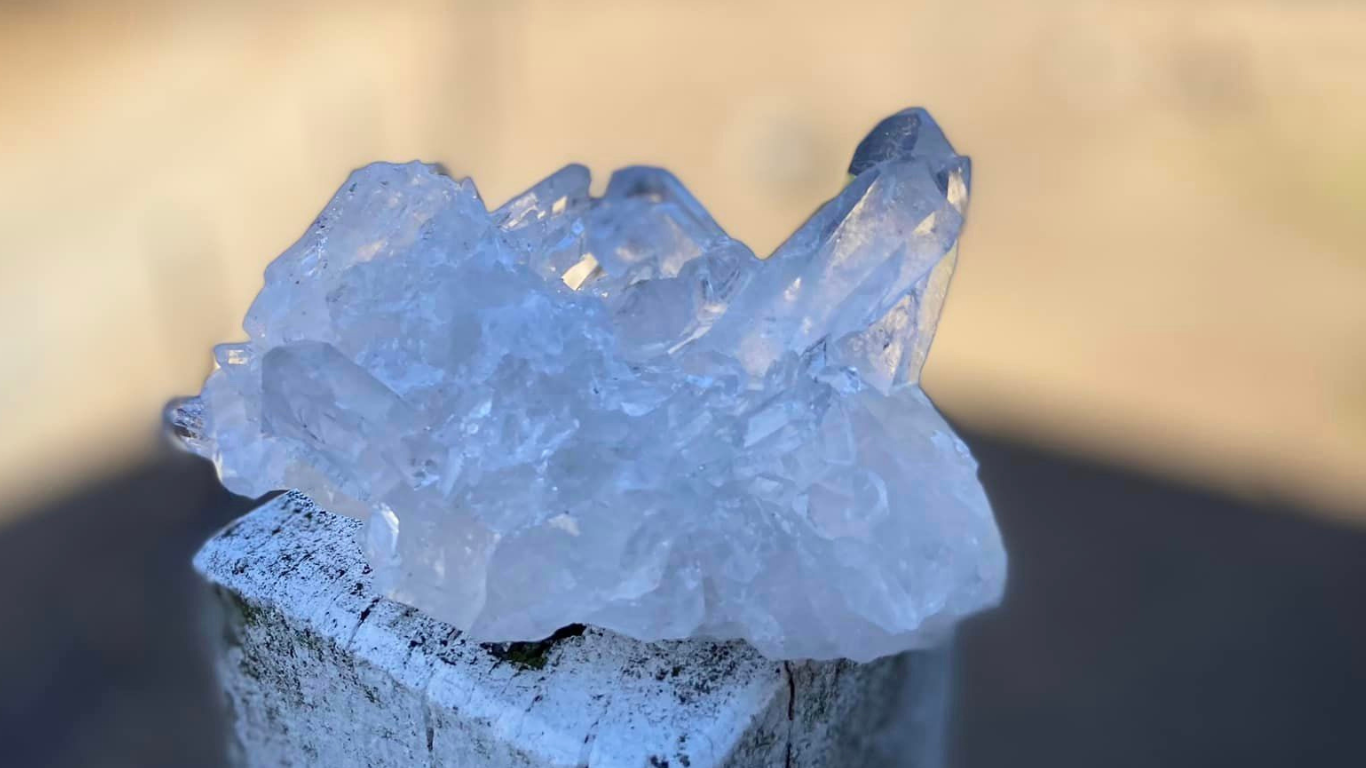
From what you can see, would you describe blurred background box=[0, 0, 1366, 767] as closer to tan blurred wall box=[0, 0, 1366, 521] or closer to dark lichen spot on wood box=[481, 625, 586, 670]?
tan blurred wall box=[0, 0, 1366, 521]

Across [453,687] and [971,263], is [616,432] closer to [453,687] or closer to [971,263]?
[453,687]

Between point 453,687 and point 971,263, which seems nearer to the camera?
point 453,687

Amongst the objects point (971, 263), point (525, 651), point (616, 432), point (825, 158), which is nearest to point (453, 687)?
point (525, 651)

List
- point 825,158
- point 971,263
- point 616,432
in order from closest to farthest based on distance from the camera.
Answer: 1. point 616,432
2. point 971,263
3. point 825,158

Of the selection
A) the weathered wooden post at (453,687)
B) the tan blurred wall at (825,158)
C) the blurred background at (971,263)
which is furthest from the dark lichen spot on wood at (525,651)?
the tan blurred wall at (825,158)

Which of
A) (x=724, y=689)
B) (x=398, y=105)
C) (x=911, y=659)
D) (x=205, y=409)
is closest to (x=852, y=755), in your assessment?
(x=911, y=659)

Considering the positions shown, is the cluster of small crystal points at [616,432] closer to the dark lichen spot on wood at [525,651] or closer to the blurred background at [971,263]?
the dark lichen spot on wood at [525,651]
